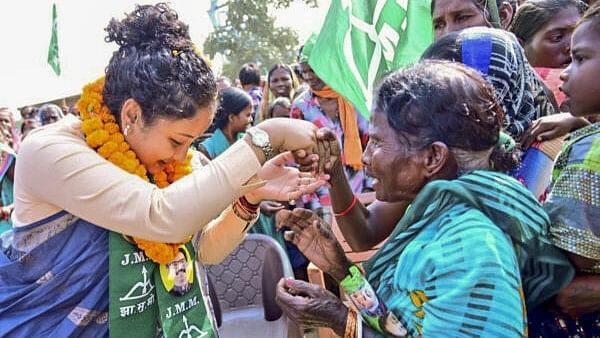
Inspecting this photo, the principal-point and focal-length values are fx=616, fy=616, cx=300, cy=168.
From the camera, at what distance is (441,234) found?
4.42 feet

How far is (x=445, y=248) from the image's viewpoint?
131cm

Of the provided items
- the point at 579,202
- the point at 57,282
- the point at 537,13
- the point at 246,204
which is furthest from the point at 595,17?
the point at 57,282

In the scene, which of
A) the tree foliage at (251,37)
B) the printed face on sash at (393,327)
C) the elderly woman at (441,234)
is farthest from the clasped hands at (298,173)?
the tree foliage at (251,37)

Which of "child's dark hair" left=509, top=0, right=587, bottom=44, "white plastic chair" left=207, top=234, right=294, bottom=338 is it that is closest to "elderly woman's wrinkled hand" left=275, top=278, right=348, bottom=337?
"white plastic chair" left=207, top=234, right=294, bottom=338

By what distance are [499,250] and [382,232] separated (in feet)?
3.13

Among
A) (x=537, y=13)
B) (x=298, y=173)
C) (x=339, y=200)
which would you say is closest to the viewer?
(x=298, y=173)

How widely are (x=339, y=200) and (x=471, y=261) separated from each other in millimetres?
927

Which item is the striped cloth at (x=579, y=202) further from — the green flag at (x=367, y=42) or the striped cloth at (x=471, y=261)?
the green flag at (x=367, y=42)

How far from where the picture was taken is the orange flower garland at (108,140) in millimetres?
1842

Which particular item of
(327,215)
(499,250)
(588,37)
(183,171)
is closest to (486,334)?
(499,250)

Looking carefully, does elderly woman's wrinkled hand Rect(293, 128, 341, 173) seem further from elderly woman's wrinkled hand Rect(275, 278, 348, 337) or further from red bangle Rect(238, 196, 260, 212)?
elderly woman's wrinkled hand Rect(275, 278, 348, 337)

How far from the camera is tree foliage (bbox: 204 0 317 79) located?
28859 mm

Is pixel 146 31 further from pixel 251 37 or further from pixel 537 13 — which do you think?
pixel 251 37

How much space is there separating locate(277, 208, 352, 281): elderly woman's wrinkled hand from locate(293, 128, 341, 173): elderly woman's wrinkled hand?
0.38 m
